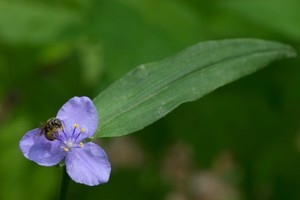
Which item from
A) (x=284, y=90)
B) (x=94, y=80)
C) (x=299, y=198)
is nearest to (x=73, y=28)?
(x=94, y=80)

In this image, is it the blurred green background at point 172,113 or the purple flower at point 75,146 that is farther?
the blurred green background at point 172,113

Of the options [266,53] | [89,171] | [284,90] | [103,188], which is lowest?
[89,171]

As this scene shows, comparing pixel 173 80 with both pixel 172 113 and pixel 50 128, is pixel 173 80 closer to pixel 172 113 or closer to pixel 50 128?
pixel 50 128

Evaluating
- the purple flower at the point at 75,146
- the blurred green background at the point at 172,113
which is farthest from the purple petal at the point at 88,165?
the blurred green background at the point at 172,113

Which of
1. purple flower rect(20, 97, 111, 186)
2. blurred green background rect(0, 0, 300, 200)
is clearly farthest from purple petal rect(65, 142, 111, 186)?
blurred green background rect(0, 0, 300, 200)

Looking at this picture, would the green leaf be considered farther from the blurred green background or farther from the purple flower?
the blurred green background

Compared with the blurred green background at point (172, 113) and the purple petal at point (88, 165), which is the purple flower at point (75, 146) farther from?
the blurred green background at point (172, 113)

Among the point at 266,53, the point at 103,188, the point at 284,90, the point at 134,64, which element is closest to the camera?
the point at 266,53

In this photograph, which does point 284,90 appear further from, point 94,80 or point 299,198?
point 94,80
